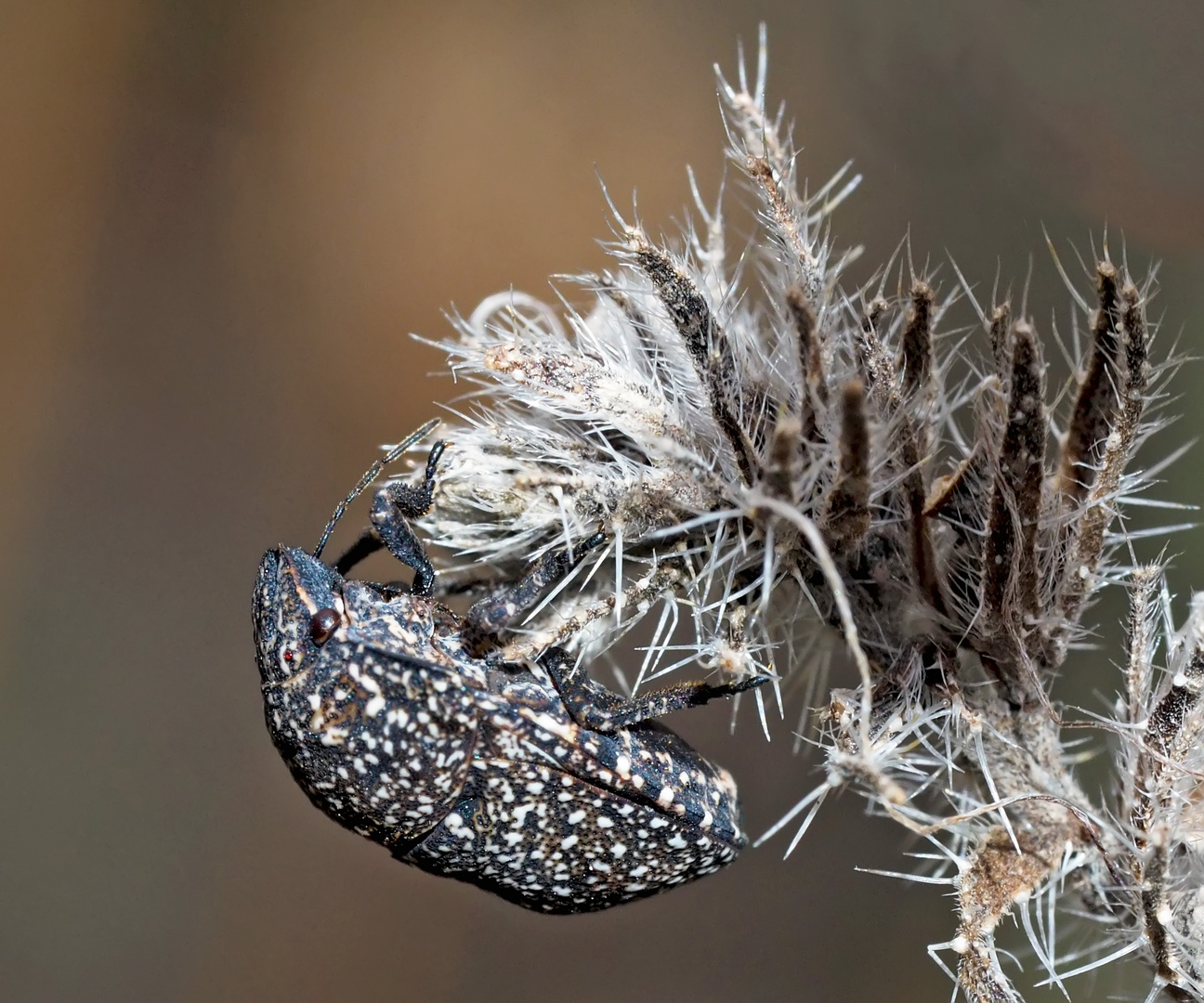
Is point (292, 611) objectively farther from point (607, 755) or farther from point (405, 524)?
point (607, 755)

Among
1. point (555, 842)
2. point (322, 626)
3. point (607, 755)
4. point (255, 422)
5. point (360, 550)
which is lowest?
point (555, 842)

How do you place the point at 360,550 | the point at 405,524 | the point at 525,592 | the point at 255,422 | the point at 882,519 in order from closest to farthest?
1. the point at 882,519
2. the point at 525,592
3. the point at 405,524
4. the point at 360,550
5. the point at 255,422

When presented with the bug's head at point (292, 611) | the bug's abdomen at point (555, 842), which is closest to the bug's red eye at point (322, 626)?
the bug's head at point (292, 611)

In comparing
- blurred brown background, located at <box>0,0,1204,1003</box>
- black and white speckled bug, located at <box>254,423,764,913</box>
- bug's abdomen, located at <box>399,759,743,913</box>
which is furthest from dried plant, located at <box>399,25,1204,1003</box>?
blurred brown background, located at <box>0,0,1204,1003</box>

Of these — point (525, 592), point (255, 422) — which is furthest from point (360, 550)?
point (255, 422)

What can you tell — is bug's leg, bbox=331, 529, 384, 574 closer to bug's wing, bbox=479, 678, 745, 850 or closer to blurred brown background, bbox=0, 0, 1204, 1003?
bug's wing, bbox=479, 678, 745, 850

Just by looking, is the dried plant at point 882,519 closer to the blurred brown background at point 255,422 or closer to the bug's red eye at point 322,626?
the bug's red eye at point 322,626

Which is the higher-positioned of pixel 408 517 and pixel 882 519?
pixel 882 519
